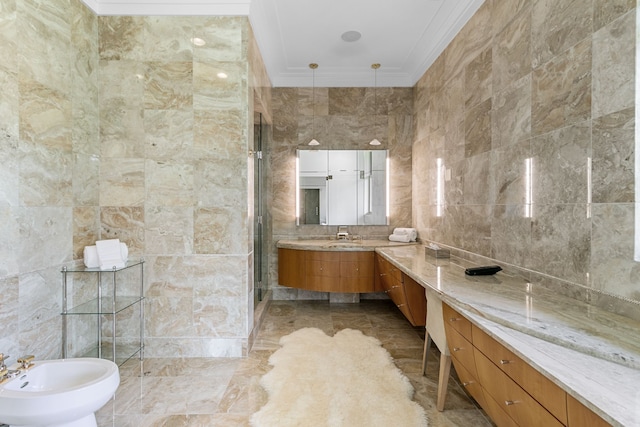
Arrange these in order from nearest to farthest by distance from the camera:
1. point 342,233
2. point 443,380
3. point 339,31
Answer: point 443,380 → point 339,31 → point 342,233

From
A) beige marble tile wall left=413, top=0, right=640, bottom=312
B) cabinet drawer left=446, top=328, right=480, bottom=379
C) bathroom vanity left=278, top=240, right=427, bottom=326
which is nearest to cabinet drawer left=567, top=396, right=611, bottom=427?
cabinet drawer left=446, top=328, right=480, bottom=379

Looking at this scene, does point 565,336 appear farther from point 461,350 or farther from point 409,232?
point 409,232

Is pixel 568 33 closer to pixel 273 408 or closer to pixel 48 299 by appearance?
pixel 273 408

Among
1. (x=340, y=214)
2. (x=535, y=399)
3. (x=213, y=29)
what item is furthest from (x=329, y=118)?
(x=535, y=399)

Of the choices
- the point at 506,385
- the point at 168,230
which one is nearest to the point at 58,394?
the point at 168,230

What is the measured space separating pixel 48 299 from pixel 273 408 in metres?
1.74

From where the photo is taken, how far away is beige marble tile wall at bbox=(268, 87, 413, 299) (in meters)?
4.18

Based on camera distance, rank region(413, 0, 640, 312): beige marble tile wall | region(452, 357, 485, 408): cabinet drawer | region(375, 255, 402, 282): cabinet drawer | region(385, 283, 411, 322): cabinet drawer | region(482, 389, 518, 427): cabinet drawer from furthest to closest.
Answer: region(375, 255, 402, 282): cabinet drawer < region(385, 283, 411, 322): cabinet drawer < region(452, 357, 485, 408): cabinet drawer < region(413, 0, 640, 312): beige marble tile wall < region(482, 389, 518, 427): cabinet drawer

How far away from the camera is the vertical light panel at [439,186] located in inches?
126

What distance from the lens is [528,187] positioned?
1.93 metres

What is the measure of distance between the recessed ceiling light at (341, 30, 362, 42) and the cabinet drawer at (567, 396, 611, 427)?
11.0ft

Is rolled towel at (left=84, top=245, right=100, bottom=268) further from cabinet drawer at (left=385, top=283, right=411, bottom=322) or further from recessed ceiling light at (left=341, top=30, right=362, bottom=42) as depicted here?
recessed ceiling light at (left=341, top=30, right=362, bottom=42)

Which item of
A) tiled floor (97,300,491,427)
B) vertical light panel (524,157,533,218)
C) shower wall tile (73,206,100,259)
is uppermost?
vertical light panel (524,157,533,218)

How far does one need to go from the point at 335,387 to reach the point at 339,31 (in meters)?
3.27
